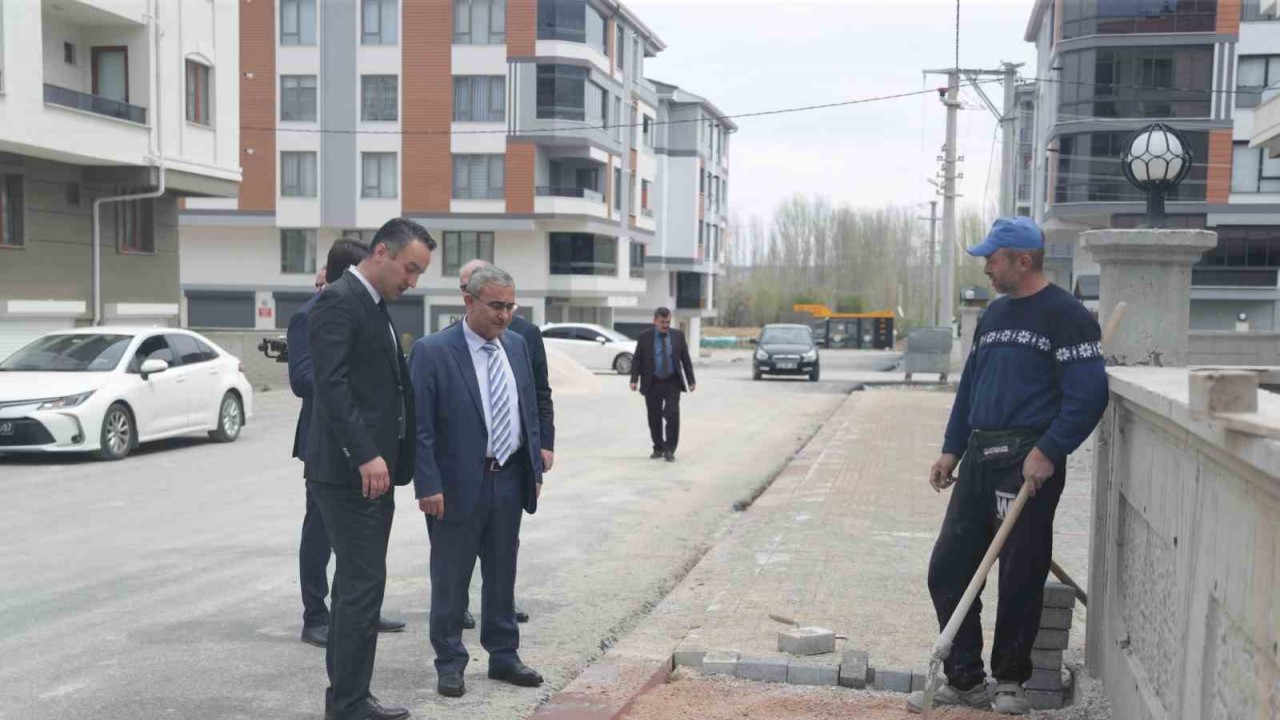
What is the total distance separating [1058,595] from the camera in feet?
18.2

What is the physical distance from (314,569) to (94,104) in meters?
19.0

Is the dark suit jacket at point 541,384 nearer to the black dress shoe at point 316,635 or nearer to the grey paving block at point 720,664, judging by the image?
the grey paving block at point 720,664

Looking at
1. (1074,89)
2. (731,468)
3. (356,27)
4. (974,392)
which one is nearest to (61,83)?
(731,468)

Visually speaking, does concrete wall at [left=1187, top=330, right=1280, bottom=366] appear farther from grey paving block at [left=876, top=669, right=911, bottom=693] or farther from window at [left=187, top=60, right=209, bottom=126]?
window at [left=187, top=60, right=209, bottom=126]

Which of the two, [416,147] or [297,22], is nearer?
[297,22]

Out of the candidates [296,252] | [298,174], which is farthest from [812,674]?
[296,252]

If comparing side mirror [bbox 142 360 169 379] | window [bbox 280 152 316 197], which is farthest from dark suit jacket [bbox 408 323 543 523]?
window [bbox 280 152 316 197]

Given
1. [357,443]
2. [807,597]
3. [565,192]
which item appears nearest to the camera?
[357,443]

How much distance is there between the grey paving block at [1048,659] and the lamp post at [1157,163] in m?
2.58

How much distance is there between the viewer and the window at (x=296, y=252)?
168ft

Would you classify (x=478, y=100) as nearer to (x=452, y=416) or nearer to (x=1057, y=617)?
(x=452, y=416)

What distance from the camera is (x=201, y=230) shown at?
2053 inches

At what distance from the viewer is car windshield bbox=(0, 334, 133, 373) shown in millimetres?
14602

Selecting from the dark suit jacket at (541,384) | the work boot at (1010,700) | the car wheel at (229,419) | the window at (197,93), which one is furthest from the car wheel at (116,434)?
the window at (197,93)
